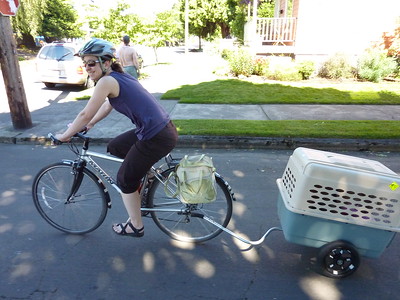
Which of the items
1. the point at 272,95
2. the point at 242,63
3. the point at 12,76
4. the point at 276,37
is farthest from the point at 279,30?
the point at 12,76

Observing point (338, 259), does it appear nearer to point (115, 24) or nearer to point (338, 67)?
point (338, 67)

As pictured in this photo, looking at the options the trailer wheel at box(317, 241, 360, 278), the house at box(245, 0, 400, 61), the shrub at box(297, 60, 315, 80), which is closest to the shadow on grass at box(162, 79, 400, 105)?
the shrub at box(297, 60, 315, 80)

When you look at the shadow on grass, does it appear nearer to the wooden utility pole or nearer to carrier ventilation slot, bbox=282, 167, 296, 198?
the wooden utility pole

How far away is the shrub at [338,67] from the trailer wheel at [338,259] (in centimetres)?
1122

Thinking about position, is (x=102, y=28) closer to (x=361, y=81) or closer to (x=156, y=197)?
(x=361, y=81)

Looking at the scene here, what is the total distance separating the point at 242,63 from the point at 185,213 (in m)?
11.2

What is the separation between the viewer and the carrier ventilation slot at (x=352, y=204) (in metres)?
2.37

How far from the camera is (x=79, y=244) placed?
319cm

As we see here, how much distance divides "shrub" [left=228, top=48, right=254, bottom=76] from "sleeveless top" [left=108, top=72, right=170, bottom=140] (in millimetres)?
11220

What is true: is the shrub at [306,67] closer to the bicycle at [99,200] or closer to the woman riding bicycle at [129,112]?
the bicycle at [99,200]

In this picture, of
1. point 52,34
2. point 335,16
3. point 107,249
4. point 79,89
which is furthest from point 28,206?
point 52,34

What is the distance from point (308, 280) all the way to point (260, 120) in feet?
16.5

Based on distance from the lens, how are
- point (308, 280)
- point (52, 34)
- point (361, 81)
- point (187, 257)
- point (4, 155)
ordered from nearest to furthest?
point (308, 280), point (187, 257), point (4, 155), point (361, 81), point (52, 34)

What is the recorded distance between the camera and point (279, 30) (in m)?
15.3
